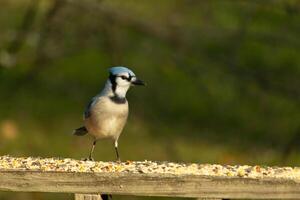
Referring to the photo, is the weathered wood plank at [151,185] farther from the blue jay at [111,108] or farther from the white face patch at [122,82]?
the white face patch at [122,82]

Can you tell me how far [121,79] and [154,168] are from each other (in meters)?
1.50

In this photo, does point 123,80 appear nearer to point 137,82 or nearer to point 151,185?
point 137,82

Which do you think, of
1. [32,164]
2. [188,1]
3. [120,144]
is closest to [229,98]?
[120,144]

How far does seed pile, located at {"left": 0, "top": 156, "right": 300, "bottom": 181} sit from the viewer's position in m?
5.39

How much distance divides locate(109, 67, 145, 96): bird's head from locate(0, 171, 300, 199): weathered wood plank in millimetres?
1558

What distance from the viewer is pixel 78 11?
10.5m

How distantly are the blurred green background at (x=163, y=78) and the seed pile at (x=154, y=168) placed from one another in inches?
158

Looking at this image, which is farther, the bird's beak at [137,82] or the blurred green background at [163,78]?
the blurred green background at [163,78]

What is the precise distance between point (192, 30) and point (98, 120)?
662 centimetres

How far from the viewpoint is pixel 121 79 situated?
6957mm

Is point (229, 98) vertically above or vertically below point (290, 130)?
above

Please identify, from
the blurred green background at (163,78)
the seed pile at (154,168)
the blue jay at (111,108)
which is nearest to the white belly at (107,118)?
the blue jay at (111,108)

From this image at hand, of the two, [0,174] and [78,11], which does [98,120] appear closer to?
[0,174]

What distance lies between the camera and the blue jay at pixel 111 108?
6953 mm
